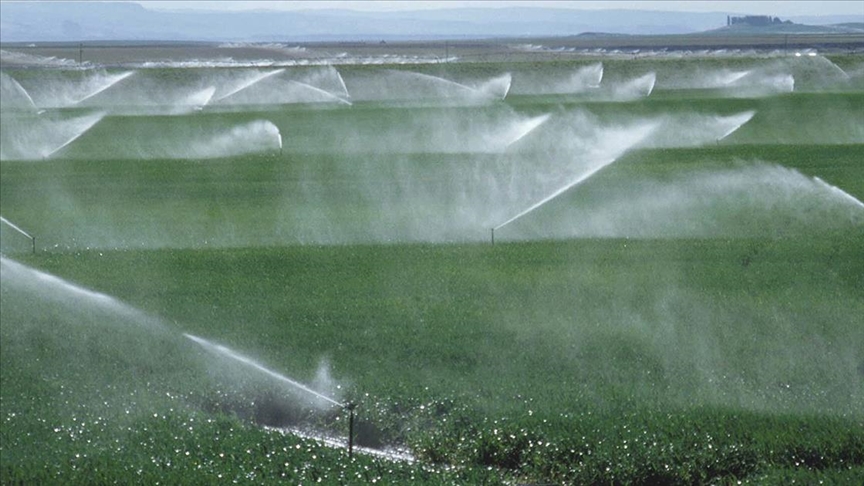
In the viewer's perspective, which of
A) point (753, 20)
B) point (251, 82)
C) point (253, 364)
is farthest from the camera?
point (251, 82)

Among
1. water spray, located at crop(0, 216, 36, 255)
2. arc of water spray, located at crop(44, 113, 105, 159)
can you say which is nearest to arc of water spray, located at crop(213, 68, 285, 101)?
arc of water spray, located at crop(44, 113, 105, 159)

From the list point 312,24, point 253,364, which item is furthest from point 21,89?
point 253,364

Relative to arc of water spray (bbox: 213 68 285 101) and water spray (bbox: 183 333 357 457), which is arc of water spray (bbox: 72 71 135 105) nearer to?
arc of water spray (bbox: 213 68 285 101)

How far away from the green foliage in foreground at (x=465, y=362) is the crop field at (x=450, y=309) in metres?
0.04

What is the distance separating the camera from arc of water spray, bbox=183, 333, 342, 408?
1197 cm

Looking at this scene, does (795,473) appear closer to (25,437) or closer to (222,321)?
(25,437)

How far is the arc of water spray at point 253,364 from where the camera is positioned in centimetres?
1197

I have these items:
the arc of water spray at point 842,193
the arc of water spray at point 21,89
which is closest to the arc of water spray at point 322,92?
the arc of water spray at point 21,89

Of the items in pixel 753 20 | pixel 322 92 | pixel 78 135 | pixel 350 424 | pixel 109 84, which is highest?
pixel 109 84

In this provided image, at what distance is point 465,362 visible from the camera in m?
12.8

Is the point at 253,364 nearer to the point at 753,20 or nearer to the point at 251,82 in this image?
the point at 753,20

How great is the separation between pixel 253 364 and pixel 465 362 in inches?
97.9

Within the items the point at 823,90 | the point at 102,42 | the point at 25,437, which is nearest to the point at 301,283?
the point at 25,437

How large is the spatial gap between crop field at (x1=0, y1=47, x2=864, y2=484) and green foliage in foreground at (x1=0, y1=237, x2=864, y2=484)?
1.6 inches
